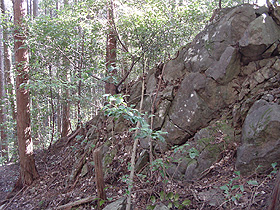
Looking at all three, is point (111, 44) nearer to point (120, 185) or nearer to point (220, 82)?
point (220, 82)

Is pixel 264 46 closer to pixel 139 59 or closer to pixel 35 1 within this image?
pixel 139 59

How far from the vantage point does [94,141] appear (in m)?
7.05

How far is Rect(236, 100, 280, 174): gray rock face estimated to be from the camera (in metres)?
3.77

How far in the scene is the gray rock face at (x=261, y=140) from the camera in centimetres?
377

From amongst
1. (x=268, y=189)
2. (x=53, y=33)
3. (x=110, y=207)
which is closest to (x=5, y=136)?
(x=53, y=33)

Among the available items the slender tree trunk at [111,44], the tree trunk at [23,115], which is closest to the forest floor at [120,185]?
the tree trunk at [23,115]

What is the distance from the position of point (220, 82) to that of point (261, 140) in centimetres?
189

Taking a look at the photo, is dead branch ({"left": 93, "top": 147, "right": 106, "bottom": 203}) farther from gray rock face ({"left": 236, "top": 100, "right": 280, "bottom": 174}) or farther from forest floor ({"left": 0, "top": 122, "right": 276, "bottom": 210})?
gray rock face ({"left": 236, "top": 100, "right": 280, "bottom": 174})

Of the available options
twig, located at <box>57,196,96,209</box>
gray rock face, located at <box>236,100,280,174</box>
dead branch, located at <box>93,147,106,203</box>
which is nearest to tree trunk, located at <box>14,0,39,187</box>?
twig, located at <box>57,196,96,209</box>

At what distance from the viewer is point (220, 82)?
17.4 ft

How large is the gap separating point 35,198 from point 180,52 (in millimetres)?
6357

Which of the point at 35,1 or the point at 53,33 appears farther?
the point at 35,1

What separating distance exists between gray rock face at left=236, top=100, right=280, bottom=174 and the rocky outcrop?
0.06m

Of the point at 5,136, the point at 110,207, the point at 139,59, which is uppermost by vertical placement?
the point at 139,59
